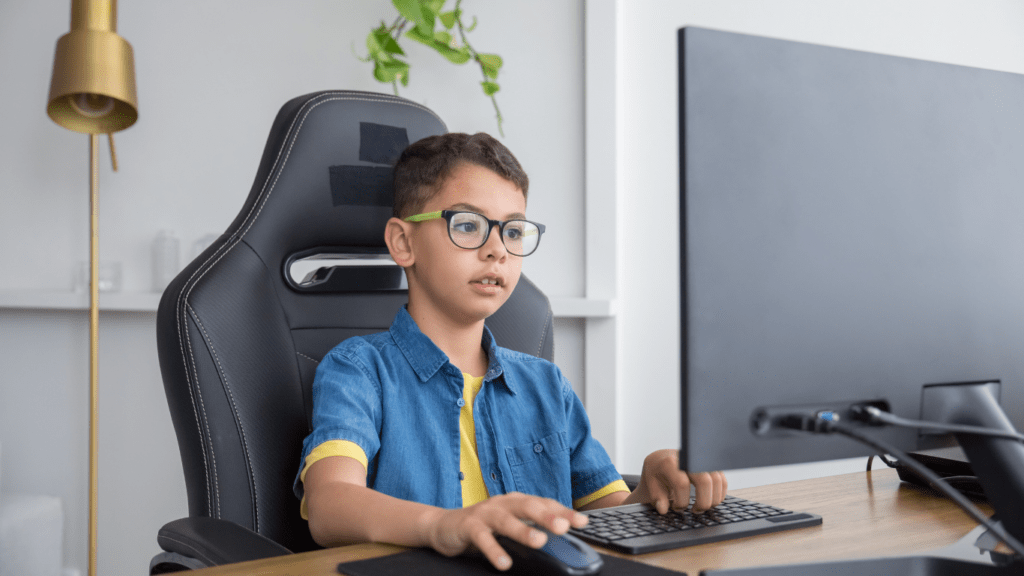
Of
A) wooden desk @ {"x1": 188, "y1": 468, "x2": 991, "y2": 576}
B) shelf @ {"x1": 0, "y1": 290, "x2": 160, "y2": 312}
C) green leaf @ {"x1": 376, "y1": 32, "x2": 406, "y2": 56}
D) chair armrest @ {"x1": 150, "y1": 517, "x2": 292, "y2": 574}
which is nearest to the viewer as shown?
wooden desk @ {"x1": 188, "y1": 468, "x2": 991, "y2": 576}

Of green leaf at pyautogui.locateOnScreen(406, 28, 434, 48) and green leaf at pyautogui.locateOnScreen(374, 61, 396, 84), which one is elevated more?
green leaf at pyautogui.locateOnScreen(406, 28, 434, 48)

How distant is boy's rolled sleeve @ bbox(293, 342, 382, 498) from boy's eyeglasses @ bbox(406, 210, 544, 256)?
202mm

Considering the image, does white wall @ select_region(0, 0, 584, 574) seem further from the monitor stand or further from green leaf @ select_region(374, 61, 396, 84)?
the monitor stand

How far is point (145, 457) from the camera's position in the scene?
210cm

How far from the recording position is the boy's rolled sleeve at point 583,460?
1056 millimetres

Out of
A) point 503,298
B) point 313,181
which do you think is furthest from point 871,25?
point 313,181

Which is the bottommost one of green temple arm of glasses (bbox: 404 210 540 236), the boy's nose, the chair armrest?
the chair armrest

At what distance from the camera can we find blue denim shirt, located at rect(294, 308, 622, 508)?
92cm

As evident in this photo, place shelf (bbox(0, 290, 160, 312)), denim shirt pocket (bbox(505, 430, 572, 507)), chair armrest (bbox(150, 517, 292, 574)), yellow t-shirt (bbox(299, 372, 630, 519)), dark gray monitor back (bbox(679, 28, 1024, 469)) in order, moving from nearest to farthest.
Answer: dark gray monitor back (bbox(679, 28, 1024, 469)) → chair armrest (bbox(150, 517, 292, 574)) → yellow t-shirt (bbox(299, 372, 630, 519)) → denim shirt pocket (bbox(505, 430, 572, 507)) → shelf (bbox(0, 290, 160, 312))

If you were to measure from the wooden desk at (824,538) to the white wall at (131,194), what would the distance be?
1550 mm

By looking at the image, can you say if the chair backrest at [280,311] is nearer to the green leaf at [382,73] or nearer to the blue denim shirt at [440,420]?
the blue denim shirt at [440,420]

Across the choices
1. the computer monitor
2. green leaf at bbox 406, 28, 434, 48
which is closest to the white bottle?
green leaf at bbox 406, 28, 434, 48

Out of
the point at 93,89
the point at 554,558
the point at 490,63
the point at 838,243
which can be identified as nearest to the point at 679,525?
the point at 554,558

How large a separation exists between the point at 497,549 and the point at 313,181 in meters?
0.65
